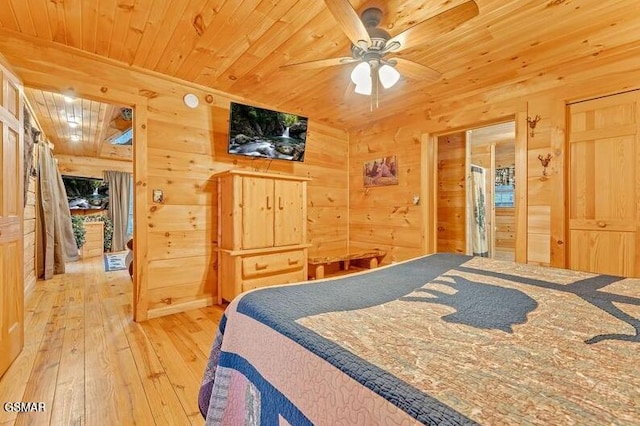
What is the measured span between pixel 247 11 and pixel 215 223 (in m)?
2.04

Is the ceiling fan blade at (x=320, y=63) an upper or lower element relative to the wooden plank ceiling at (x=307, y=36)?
lower

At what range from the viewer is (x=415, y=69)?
2027 mm

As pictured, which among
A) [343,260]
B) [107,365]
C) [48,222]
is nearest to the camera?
[107,365]

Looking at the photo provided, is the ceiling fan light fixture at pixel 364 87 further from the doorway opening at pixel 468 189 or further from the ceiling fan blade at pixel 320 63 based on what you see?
the doorway opening at pixel 468 189

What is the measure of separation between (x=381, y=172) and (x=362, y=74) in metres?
2.15

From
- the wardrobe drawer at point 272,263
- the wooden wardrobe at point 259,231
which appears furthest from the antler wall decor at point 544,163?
the wardrobe drawer at point 272,263

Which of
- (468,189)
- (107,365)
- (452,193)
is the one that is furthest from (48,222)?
(468,189)

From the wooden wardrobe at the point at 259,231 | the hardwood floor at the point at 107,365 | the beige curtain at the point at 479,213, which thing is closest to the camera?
the hardwood floor at the point at 107,365

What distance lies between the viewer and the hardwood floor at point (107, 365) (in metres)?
1.48

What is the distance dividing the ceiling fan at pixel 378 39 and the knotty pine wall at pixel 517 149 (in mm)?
1218

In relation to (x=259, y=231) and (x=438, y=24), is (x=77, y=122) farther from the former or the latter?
(x=438, y=24)

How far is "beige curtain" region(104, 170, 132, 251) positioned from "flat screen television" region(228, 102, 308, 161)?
19.0 feet

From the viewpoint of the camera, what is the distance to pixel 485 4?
5.76 ft

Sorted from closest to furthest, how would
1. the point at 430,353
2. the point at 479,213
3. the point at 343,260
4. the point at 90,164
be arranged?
the point at 430,353 → the point at 343,260 → the point at 479,213 → the point at 90,164
